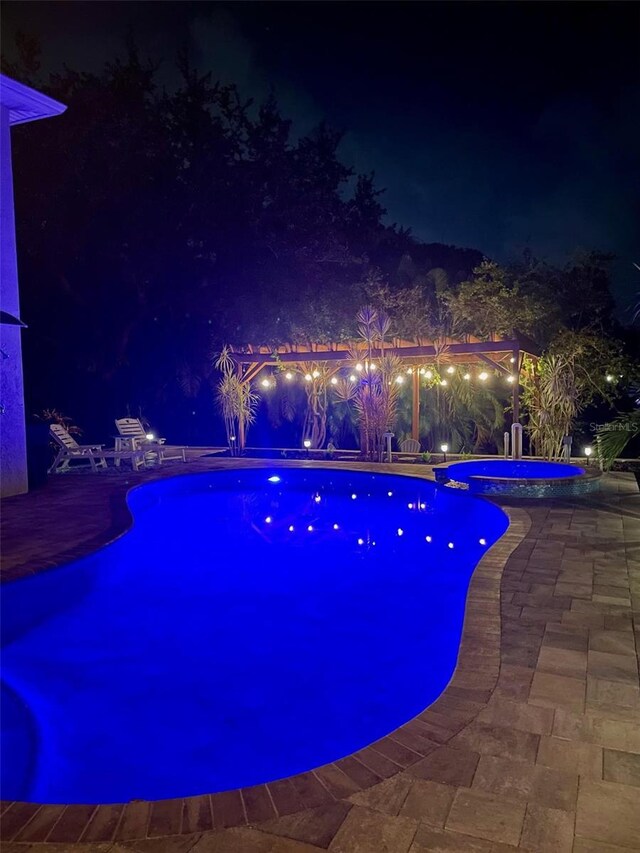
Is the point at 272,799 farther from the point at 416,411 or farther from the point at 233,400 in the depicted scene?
the point at 233,400

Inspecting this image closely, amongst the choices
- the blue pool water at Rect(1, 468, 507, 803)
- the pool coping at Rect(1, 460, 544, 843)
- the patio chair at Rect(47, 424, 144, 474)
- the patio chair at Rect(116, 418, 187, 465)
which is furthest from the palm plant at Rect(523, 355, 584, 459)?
the pool coping at Rect(1, 460, 544, 843)

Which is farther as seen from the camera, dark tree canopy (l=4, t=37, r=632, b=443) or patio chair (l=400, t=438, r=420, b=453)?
dark tree canopy (l=4, t=37, r=632, b=443)

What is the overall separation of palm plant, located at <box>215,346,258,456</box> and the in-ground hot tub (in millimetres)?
5191

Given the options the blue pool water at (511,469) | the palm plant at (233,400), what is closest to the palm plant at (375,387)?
the blue pool water at (511,469)

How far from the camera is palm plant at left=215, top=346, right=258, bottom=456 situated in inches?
508

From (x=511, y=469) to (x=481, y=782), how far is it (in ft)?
26.7

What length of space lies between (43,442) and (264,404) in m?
6.33

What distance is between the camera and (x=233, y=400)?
12.9 meters

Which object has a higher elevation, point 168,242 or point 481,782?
point 168,242

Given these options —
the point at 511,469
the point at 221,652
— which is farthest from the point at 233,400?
the point at 221,652

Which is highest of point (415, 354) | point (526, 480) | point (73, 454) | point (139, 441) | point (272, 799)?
point (415, 354)

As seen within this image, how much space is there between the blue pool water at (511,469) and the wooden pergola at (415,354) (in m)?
1.89

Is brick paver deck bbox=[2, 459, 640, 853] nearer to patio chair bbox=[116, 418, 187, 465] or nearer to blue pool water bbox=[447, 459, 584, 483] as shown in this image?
blue pool water bbox=[447, 459, 584, 483]

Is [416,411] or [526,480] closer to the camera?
[526,480]
